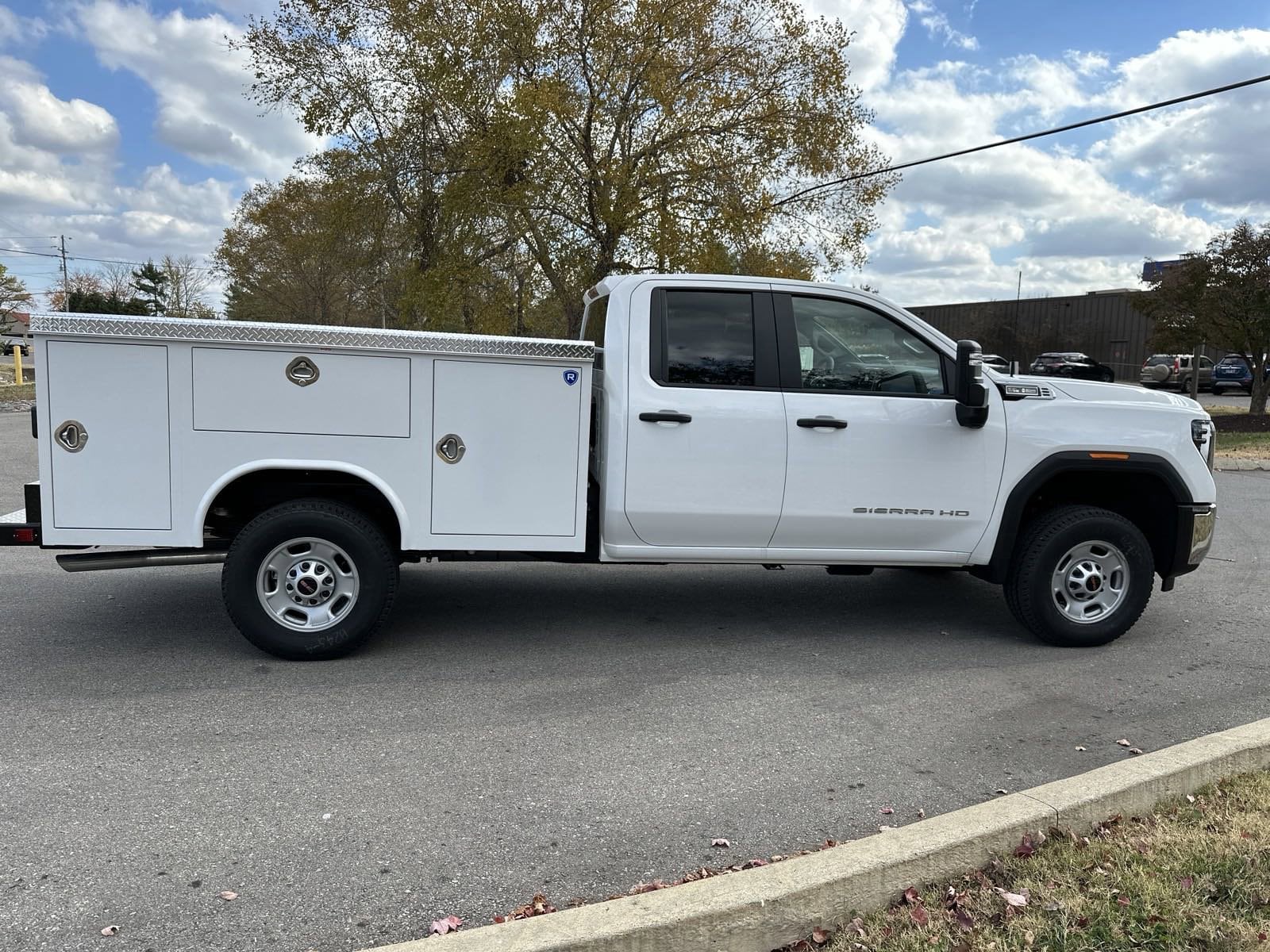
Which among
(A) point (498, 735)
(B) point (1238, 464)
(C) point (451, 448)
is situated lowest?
(A) point (498, 735)

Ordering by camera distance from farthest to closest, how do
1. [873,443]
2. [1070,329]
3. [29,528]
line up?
[1070,329] < [873,443] < [29,528]

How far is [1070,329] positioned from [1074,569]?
51.1 meters

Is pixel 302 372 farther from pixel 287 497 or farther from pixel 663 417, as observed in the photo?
pixel 663 417

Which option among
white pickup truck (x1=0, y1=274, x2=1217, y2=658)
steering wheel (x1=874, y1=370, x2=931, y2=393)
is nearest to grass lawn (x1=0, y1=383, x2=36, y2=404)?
white pickup truck (x1=0, y1=274, x2=1217, y2=658)

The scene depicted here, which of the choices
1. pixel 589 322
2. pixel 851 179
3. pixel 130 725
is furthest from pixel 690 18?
pixel 130 725

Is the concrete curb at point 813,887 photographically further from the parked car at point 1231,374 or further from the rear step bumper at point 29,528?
the parked car at point 1231,374

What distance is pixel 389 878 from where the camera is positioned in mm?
3074

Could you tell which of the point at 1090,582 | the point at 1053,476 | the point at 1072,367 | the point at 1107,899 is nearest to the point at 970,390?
the point at 1053,476

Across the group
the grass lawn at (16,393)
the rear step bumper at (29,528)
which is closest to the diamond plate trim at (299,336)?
the rear step bumper at (29,528)

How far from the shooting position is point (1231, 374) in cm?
3588

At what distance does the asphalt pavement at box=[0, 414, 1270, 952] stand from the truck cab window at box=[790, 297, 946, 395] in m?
1.55

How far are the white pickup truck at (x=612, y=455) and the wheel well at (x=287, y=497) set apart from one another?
0.02 m

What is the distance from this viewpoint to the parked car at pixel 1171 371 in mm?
37094

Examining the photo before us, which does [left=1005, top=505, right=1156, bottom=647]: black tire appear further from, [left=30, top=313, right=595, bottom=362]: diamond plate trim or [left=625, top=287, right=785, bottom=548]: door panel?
[left=30, top=313, right=595, bottom=362]: diamond plate trim
